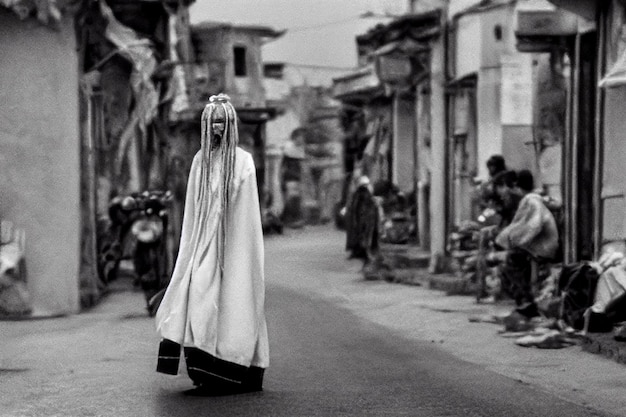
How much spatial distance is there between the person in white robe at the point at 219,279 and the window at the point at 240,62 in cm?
3700

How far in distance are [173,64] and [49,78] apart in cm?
1204

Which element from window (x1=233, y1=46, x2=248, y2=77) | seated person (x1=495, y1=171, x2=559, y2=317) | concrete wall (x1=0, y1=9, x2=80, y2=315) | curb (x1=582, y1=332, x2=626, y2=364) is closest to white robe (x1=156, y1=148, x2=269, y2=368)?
curb (x1=582, y1=332, x2=626, y2=364)

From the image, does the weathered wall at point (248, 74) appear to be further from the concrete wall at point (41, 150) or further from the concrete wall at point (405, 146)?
the concrete wall at point (41, 150)

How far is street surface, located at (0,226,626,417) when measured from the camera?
8109 millimetres

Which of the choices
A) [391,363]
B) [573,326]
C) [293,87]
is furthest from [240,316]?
[293,87]

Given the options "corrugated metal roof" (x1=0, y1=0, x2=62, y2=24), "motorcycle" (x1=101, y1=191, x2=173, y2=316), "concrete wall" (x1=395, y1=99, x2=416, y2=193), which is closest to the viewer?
"corrugated metal roof" (x1=0, y1=0, x2=62, y2=24)

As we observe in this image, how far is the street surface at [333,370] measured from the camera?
8.11m

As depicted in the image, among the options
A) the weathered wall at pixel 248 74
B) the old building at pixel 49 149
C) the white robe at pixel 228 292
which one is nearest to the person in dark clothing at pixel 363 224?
the old building at pixel 49 149

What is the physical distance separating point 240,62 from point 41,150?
3062cm

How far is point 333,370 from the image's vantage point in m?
10.0

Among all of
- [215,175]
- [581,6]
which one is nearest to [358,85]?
[581,6]

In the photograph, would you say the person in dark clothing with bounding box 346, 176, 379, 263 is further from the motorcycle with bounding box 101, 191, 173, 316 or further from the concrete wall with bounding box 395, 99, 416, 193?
the concrete wall with bounding box 395, 99, 416, 193

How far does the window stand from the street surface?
94.4 feet

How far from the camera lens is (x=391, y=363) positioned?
10.7 m
